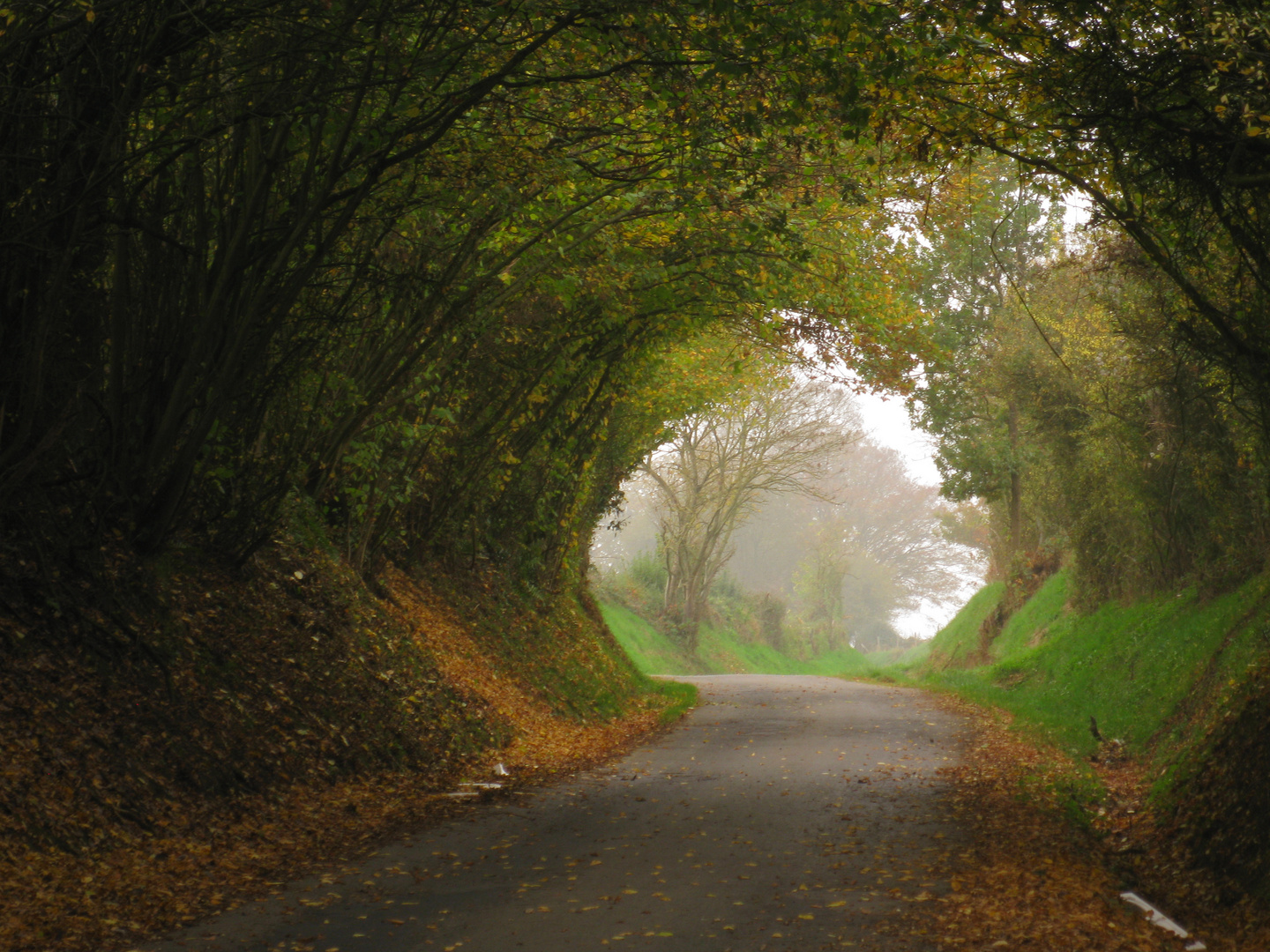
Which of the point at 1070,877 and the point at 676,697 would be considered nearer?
the point at 1070,877

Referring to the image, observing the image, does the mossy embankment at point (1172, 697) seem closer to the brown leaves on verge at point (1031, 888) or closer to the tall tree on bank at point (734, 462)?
the brown leaves on verge at point (1031, 888)

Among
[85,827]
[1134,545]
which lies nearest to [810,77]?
[85,827]

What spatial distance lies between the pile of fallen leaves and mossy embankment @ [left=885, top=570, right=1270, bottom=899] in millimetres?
167

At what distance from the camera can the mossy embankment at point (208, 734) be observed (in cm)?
537

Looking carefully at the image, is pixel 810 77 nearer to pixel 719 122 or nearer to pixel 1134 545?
pixel 719 122

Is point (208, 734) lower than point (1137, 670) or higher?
lower

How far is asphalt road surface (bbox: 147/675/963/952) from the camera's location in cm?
488

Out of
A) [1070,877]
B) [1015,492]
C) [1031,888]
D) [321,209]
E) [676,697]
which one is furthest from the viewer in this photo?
[1015,492]

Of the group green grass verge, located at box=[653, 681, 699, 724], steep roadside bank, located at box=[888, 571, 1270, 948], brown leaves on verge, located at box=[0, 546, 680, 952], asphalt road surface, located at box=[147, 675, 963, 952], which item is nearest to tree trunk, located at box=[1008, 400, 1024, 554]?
steep roadside bank, located at box=[888, 571, 1270, 948]

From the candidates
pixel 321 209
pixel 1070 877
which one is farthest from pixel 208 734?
pixel 1070 877

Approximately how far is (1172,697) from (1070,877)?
5.78 metres

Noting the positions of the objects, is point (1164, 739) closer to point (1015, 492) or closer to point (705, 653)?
point (1015, 492)

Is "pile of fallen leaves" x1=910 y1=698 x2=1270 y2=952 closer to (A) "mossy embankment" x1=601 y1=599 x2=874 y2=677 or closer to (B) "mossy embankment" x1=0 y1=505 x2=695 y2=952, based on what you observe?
(B) "mossy embankment" x1=0 y1=505 x2=695 y2=952

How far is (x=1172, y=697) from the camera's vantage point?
10773 millimetres
